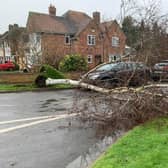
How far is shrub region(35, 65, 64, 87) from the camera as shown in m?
19.5

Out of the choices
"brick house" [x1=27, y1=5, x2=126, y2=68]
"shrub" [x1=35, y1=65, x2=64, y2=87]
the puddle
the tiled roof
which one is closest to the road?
the puddle

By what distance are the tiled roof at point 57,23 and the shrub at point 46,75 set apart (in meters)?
21.5

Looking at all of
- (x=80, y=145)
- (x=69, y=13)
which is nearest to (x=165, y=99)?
(x=80, y=145)

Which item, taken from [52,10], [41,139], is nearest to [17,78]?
[41,139]

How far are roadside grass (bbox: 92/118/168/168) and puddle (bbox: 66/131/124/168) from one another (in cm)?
30

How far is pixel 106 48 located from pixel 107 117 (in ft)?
123

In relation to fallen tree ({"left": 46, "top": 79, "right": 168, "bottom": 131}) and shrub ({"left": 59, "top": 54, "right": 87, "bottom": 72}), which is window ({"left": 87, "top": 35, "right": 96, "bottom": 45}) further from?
fallen tree ({"left": 46, "top": 79, "right": 168, "bottom": 131})

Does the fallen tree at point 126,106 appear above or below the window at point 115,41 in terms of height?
below

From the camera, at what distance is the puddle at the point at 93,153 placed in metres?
5.57

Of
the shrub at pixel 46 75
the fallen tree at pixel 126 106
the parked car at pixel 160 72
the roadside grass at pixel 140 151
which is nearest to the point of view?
the roadside grass at pixel 140 151

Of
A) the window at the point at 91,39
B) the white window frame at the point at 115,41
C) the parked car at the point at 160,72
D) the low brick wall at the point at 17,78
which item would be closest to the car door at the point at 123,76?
the parked car at the point at 160,72

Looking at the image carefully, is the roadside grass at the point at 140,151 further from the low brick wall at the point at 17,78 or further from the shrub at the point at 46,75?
the low brick wall at the point at 17,78

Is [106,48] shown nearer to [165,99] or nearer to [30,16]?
[30,16]

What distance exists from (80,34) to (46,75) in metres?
23.9
